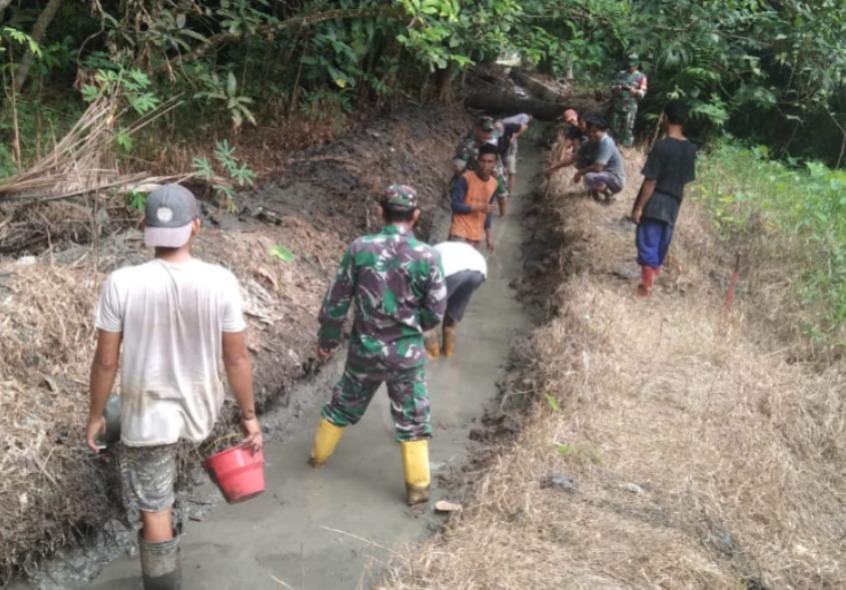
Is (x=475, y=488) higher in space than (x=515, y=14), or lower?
lower

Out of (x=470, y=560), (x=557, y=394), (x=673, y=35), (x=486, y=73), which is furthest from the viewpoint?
(x=486, y=73)

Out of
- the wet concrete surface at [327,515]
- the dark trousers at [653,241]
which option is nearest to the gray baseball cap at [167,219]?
the wet concrete surface at [327,515]

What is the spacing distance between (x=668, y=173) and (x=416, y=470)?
381cm

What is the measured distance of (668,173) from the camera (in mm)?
7176

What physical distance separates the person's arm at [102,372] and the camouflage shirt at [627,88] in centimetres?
1002

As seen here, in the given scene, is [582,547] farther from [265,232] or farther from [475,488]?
[265,232]

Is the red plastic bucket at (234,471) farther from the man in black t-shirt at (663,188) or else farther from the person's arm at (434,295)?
the man in black t-shirt at (663,188)

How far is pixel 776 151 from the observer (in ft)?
48.0

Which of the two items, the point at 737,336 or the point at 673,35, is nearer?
the point at 737,336

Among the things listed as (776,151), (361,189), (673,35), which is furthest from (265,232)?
(776,151)

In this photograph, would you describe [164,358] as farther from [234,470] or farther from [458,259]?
[458,259]

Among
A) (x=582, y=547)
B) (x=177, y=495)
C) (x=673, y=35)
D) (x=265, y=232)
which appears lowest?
(x=177, y=495)

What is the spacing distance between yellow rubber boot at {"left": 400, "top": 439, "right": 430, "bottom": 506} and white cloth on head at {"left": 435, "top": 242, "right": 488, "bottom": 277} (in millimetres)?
1944

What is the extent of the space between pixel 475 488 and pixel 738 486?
4.71 feet
